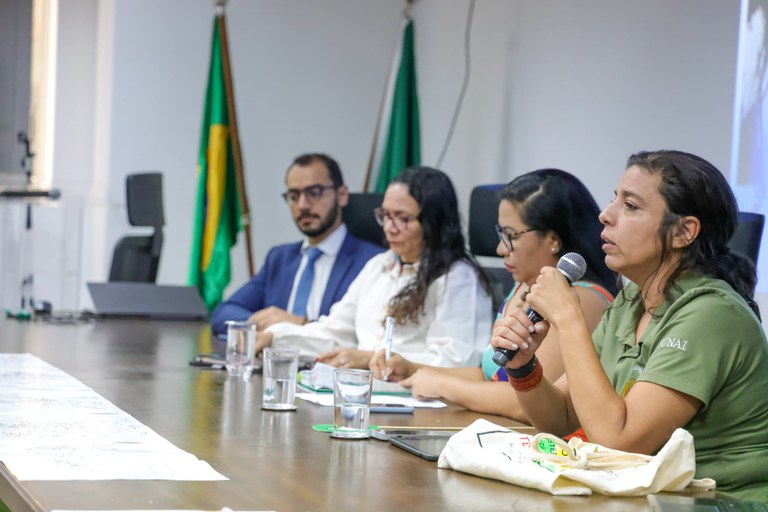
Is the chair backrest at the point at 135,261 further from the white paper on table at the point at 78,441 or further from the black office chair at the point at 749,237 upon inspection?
the black office chair at the point at 749,237

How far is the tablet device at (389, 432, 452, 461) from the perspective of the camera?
161 centimetres

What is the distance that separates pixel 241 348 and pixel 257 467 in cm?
112

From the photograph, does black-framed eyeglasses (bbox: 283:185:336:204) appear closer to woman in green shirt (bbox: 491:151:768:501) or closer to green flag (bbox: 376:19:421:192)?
green flag (bbox: 376:19:421:192)

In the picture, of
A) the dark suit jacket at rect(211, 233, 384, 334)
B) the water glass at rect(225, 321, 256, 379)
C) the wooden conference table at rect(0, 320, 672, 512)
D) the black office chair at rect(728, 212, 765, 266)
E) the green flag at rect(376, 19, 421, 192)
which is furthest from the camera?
the green flag at rect(376, 19, 421, 192)

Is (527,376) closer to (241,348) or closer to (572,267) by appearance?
(572,267)

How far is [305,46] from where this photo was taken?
242 inches

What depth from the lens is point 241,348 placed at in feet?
8.52

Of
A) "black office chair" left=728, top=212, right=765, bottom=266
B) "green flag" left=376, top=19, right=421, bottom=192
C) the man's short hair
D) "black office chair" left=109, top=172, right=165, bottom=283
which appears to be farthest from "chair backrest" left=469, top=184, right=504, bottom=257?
"green flag" left=376, top=19, right=421, bottom=192

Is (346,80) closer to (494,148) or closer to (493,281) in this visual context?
(494,148)

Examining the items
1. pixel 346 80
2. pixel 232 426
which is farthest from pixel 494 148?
pixel 232 426

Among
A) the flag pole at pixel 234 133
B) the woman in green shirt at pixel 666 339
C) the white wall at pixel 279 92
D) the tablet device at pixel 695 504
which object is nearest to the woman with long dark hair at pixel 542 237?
the woman in green shirt at pixel 666 339

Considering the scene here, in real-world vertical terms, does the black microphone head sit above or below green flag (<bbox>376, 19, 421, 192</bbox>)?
below

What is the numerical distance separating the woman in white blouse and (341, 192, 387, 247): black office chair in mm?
582

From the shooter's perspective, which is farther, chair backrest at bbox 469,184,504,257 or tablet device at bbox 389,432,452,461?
chair backrest at bbox 469,184,504,257
